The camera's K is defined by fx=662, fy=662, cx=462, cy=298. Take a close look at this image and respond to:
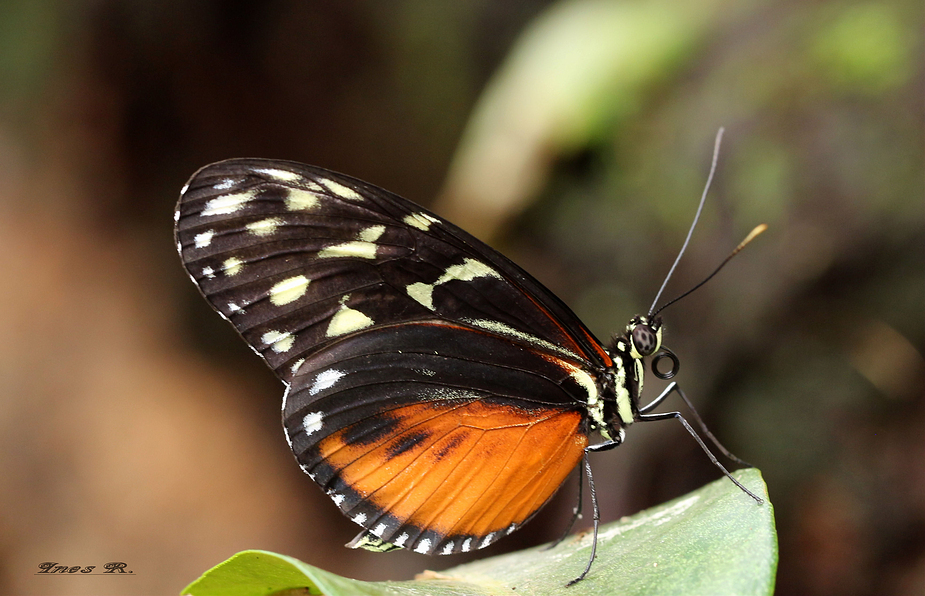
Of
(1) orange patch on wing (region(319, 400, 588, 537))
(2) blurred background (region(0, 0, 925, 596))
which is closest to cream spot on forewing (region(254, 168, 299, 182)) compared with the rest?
(1) orange patch on wing (region(319, 400, 588, 537))

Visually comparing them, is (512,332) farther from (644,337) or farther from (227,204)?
(227,204)

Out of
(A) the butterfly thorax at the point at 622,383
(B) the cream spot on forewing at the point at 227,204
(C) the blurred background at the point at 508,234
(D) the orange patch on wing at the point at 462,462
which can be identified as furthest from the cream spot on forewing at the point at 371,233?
(C) the blurred background at the point at 508,234

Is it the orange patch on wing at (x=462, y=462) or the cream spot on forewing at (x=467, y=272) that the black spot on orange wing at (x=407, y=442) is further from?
Result: the cream spot on forewing at (x=467, y=272)

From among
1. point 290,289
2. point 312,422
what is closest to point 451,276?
point 290,289

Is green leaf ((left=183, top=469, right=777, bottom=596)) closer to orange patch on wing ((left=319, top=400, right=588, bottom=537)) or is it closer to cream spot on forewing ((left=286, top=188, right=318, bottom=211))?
orange patch on wing ((left=319, top=400, right=588, bottom=537))

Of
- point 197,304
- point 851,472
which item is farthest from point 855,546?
point 197,304

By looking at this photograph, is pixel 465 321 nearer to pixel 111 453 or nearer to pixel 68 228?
pixel 111 453
